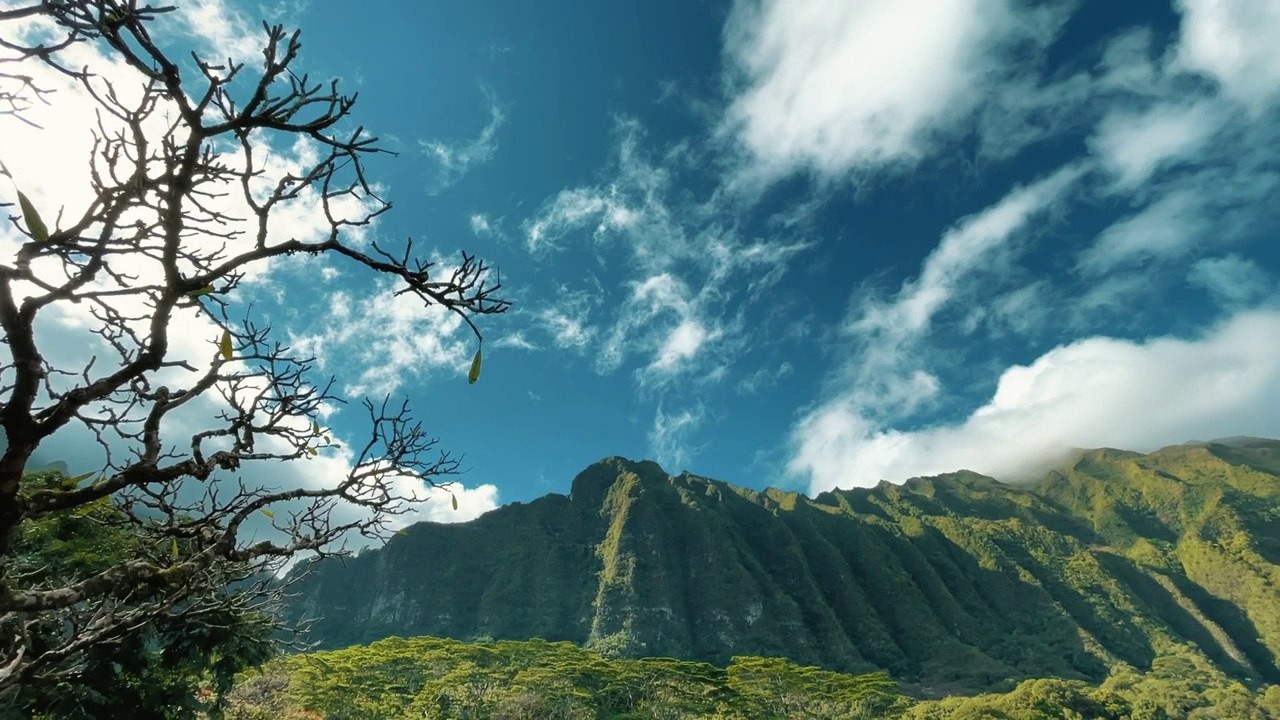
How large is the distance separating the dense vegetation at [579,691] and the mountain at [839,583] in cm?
5813

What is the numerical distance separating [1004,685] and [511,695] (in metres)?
81.2

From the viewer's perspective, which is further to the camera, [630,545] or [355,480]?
[630,545]

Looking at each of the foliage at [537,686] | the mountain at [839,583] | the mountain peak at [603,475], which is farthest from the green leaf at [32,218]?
the mountain peak at [603,475]

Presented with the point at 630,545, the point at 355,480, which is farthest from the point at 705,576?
the point at 355,480

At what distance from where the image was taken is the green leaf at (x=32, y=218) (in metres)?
2.17

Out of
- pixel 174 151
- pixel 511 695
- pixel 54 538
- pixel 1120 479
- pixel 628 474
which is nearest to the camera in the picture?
pixel 174 151

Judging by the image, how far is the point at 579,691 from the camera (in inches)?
1670

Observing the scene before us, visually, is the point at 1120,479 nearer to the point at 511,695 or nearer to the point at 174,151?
the point at 511,695

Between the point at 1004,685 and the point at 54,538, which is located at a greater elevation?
the point at 54,538

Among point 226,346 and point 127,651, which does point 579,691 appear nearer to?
point 127,651

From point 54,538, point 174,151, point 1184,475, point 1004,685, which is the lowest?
point 1004,685

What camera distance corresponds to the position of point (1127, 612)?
4806 inches

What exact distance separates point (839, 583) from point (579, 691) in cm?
11274

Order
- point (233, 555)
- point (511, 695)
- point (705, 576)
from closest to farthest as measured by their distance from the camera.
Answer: point (233, 555)
point (511, 695)
point (705, 576)
